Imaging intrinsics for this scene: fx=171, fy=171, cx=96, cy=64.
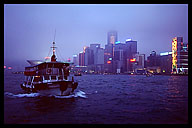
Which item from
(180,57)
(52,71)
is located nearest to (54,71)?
(52,71)

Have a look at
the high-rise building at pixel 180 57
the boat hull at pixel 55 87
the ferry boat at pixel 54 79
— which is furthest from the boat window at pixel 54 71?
the high-rise building at pixel 180 57

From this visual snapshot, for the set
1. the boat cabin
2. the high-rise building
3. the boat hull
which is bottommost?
the boat hull

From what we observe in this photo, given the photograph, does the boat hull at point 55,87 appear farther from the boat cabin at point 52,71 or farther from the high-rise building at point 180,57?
the high-rise building at point 180,57

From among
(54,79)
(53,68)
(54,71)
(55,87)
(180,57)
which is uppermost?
(180,57)

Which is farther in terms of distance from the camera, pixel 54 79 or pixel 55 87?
pixel 54 79

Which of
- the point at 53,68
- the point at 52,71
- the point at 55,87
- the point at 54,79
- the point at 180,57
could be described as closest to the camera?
the point at 55,87

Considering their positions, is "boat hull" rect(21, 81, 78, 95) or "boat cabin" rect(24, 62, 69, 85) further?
"boat cabin" rect(24, 62, 69, 85)

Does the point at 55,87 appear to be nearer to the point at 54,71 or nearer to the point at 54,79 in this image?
the point at 54,79

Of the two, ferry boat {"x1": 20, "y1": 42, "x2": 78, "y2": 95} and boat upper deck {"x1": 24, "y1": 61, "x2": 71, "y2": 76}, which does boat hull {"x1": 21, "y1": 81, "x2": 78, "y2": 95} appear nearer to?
ferry boat {"x1": 20, "y1": 42, "x2": 78, "y2": 95}

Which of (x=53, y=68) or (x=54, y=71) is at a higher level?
(x=53, y=68)

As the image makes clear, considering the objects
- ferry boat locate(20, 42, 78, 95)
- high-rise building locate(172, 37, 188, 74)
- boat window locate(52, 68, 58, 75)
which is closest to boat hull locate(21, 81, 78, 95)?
ferry boat locate(20, 42, 78, 95)

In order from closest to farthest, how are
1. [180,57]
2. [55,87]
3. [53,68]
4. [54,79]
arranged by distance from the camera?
[55,87] → [54,79] → [53,68] → [180,57]
